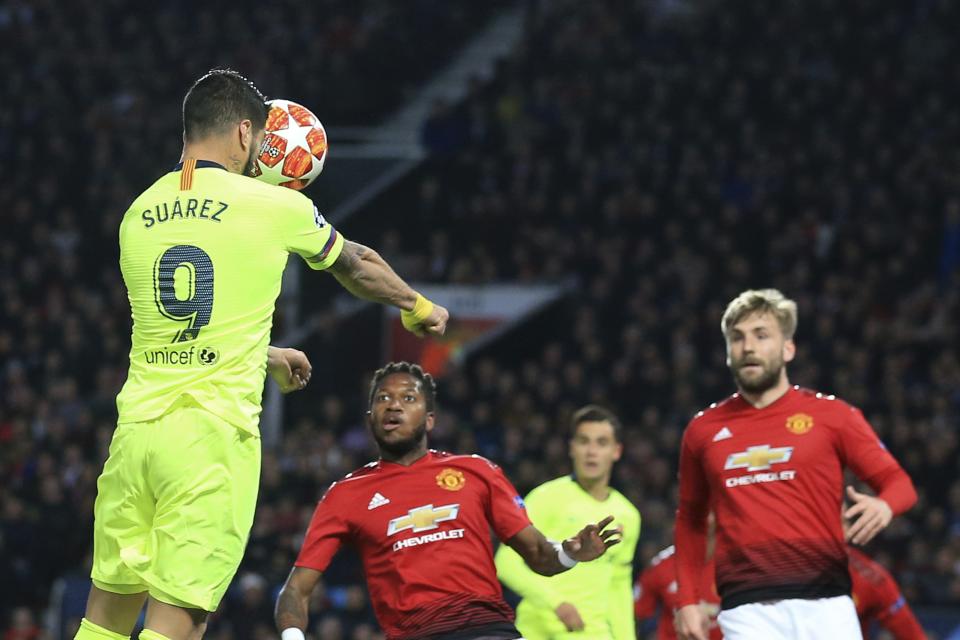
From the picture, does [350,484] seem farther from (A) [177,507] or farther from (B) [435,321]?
(A) [177,507]

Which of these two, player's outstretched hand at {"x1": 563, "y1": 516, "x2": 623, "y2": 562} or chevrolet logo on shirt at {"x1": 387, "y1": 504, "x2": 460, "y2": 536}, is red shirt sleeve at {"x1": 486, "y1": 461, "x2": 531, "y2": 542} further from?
player's outstretched hand at {"x1": 563, "y1": 516, "x2": 623, "y2": 562}

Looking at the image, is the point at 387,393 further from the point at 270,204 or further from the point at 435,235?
the point at 435,235

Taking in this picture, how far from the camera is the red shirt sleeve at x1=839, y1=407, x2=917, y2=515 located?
588cm

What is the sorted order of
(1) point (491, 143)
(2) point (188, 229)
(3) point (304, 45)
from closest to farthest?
1. (2) point (188, 229)
2. (1) point (491, 143)
3. (3) point (304, 45)

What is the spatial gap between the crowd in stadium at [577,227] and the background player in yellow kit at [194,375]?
7.05 meters

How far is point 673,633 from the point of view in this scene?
823 centimetres

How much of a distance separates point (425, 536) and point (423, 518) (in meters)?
0.08

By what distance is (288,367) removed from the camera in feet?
18.0

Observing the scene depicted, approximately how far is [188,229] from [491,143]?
16.8 m

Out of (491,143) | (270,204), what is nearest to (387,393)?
(270,204)

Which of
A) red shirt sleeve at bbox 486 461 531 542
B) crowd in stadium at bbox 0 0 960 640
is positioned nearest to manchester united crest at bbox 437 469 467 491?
red shirt sleeve at bbox 486 461 531 542

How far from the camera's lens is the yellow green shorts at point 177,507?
480 cm

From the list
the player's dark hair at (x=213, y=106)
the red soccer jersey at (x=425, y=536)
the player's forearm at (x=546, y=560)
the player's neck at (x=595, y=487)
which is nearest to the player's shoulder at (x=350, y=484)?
the red soccer jersey at (x=425, y=536)

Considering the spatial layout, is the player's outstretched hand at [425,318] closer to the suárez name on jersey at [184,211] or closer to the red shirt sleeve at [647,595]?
the suárez name on jersey at [184,211]
